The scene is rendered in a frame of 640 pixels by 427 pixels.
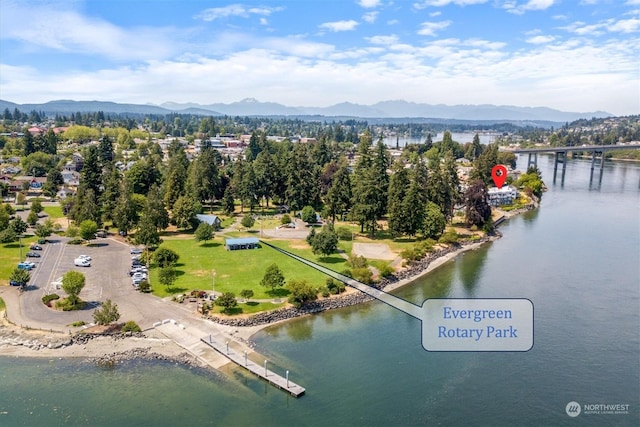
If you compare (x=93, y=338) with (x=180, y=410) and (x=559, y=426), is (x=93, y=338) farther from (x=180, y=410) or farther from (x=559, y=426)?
(x=559, y=426)

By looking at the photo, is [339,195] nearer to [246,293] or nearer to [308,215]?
[308,215]

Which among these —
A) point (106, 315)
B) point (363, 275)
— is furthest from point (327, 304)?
point (106, 315)

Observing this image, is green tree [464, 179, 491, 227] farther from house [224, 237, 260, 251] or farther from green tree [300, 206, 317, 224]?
house [224, 237, 260, 251]

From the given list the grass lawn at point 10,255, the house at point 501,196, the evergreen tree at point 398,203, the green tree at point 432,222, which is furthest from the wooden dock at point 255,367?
the house at point 501,196

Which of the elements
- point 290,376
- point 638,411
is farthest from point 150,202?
point 638,411

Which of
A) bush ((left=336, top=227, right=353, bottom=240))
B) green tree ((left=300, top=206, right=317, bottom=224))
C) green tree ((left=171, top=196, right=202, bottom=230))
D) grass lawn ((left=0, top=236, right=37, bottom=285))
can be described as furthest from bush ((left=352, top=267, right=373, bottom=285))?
grass lawn ((left=0, top=236, right=37, bottom=285))

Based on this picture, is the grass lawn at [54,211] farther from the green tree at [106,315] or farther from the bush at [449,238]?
the bush at [449,238]
